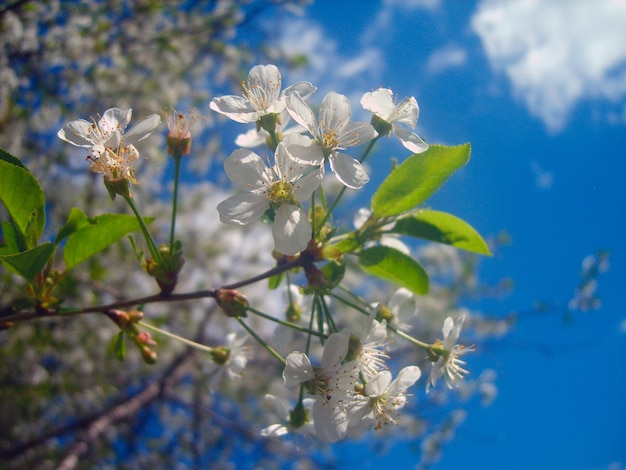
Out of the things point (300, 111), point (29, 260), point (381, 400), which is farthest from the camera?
point (381, 400)

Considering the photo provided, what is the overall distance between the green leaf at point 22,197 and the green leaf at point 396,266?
2.52 feet

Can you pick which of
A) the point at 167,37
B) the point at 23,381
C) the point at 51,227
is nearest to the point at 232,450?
the point at 23,381

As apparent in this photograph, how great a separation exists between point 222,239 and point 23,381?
374 centimetres

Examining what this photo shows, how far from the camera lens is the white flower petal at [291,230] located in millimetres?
1018

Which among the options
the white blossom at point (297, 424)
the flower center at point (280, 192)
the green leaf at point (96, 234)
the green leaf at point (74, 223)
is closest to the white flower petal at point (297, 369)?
the white blossom at point (297, 424)

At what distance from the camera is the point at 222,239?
7.71 metres

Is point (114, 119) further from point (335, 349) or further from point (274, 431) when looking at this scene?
point (274, 431)

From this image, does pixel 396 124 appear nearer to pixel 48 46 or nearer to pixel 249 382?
pixel 48 46

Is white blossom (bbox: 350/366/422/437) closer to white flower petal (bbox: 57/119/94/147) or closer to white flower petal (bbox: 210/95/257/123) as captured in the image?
white flower petal (bbox: 210/95/257/123)

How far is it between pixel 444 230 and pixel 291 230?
1.39ft

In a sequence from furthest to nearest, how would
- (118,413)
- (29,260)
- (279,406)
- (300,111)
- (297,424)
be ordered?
Answer: (118,413)
(279,406)
(297,424)
(300,111)
(29,260)

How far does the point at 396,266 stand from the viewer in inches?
47.6

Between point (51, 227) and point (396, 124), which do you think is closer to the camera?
point (396, 124)

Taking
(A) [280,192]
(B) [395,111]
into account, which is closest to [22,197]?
(A) [280,192]
